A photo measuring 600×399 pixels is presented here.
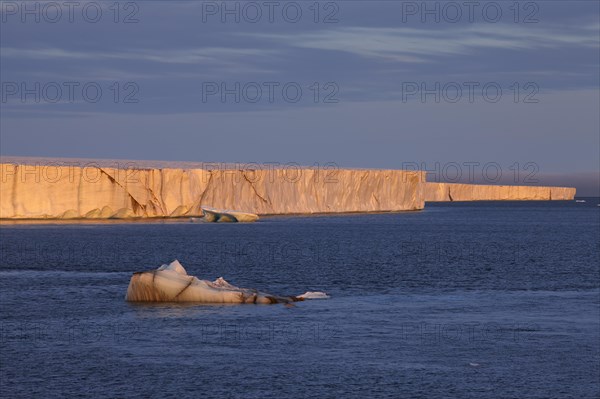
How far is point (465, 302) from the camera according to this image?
21688mm

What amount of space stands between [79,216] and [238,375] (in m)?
40.5

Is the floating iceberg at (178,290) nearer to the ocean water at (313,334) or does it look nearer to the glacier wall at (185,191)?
the ocean water at (313,334)

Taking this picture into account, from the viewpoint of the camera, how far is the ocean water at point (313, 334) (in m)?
12.3

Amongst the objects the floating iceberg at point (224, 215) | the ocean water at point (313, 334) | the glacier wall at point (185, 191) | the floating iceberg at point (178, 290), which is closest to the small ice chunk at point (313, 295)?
the ocean water at point (313, 334)

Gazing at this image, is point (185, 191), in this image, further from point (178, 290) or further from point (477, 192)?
point (477, 192)

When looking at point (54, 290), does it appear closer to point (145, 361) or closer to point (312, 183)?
point (145, 361)

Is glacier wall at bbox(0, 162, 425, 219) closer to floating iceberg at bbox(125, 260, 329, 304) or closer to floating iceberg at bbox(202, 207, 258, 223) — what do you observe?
floating iceberg at bbox(202, 207, 258, 223)

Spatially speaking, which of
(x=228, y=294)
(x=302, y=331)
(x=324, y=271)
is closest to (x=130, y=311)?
(x=228, y=294)

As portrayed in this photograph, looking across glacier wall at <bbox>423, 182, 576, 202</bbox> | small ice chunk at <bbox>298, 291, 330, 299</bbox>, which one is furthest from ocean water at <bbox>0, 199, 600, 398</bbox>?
glacier wall at <bbox>423, 182, 576, 202</bbox>

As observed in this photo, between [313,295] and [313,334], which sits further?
[313,295]

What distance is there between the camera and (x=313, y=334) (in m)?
15.9

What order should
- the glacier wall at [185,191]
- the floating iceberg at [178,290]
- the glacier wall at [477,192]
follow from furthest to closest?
1. the glacier wall at [477,192]
2. the glacier wall at [185,191]
3. the floating iceberg at [178,290]

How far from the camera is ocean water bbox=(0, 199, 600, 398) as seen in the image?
40.3 feet

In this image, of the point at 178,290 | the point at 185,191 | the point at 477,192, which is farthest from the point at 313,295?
the point at 477,192
